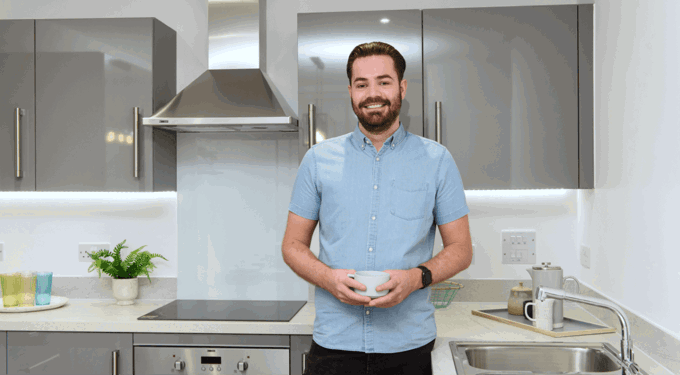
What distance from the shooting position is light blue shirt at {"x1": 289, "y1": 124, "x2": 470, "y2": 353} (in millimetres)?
1538

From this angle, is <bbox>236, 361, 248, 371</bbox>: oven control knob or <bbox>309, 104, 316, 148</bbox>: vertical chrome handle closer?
<bbox>236, 361, 248, 371</bbox>: oven control knob

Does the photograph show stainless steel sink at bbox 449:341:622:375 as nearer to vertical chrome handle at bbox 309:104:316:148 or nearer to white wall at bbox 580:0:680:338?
white wall at bbox 580:0:680:338

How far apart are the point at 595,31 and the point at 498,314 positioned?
1203 millimetres

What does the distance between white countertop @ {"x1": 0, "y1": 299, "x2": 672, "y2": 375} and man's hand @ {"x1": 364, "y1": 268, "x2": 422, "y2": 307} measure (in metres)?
0.37

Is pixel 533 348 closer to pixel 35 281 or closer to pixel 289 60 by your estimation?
pixel 289 60

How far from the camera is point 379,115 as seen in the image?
1559 millimetres

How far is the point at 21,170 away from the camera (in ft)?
7.60

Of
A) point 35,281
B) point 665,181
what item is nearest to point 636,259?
point 665,181

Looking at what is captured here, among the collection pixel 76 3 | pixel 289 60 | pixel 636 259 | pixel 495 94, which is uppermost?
pixel 76 3

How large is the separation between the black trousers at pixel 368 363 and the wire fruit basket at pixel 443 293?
787mm

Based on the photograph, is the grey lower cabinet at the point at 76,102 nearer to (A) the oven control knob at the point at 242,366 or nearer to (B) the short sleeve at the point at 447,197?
(A) the oven control knob at the point at 242,366

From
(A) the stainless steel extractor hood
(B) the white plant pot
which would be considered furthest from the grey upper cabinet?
(B) the white plant pot

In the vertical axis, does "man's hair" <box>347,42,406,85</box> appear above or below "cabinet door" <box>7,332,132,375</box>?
above

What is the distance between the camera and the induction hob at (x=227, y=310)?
7.06ft
